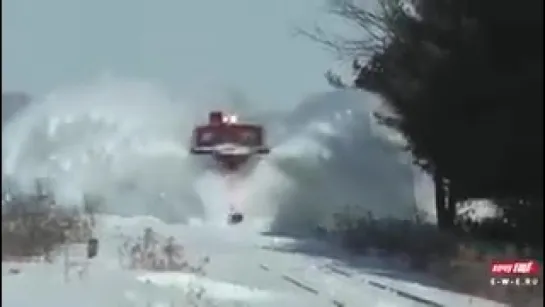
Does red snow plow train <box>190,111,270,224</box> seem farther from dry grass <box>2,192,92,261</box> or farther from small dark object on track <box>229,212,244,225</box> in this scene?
dry grass <box>2,192,92,261</box>

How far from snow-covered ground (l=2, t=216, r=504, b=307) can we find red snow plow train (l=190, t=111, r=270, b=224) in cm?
7

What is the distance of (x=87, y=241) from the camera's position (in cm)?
167

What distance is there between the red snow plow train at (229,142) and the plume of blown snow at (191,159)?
0.01 metres

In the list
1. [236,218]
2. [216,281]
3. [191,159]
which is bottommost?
[216,281]

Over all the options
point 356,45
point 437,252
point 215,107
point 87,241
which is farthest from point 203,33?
point 437,252

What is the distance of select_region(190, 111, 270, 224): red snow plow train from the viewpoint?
1.74 meters

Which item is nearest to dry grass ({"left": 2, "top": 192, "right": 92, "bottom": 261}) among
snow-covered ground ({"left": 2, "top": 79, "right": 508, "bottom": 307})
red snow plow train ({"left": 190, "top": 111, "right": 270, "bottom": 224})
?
snow-covered ground ({"left": 2, "top": 79, "right": 508, "bottom": 307})

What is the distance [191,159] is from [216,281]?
0.21m

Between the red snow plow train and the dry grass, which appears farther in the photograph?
the red snow plow train

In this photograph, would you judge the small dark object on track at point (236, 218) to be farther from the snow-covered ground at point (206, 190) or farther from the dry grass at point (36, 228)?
the dry grass at point (36, 228)

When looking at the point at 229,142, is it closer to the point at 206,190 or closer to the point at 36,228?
the point at 206,190

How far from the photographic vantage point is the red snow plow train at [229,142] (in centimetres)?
174

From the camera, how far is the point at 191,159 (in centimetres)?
174

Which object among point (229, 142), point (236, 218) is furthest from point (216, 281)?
point (229, 142)
